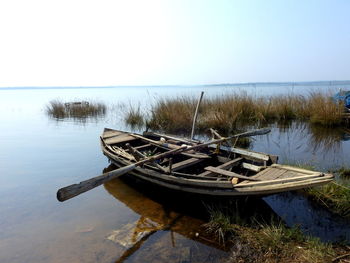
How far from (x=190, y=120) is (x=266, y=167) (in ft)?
23.8

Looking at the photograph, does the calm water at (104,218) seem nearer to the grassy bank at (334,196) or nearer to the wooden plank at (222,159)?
the grassy bank at (334,196)

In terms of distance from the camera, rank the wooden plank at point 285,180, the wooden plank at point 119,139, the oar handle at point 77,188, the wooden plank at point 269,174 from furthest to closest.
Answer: the wooden plank at point 119,139
the wooden plank at point 269,174
the wooden plank at point 285,180
the oar handle at point 77,188

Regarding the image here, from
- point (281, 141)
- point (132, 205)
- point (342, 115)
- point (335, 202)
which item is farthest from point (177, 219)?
point (342, 115)

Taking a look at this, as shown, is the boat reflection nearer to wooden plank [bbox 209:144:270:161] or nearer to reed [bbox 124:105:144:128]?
wooden plank [bbox 209:144:270:161]

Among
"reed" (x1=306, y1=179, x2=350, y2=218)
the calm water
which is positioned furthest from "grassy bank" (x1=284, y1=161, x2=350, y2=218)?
the calm water

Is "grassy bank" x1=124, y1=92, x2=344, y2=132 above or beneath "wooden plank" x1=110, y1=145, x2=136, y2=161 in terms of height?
above

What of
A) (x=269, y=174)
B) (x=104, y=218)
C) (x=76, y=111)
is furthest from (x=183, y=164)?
(x=76, y=111)

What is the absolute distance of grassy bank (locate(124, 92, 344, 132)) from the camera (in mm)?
11477

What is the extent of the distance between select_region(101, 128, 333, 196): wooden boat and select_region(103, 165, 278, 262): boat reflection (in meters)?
0.34

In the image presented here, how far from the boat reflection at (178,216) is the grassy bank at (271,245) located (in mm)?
159

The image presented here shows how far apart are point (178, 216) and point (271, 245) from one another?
1.78 metres

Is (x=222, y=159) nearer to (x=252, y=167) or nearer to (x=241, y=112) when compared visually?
(x=252, y=167)

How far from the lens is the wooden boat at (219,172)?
3705 millimetres

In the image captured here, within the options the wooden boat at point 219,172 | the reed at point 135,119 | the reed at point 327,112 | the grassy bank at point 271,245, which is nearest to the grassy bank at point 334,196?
the wooden boat at point 219,172
